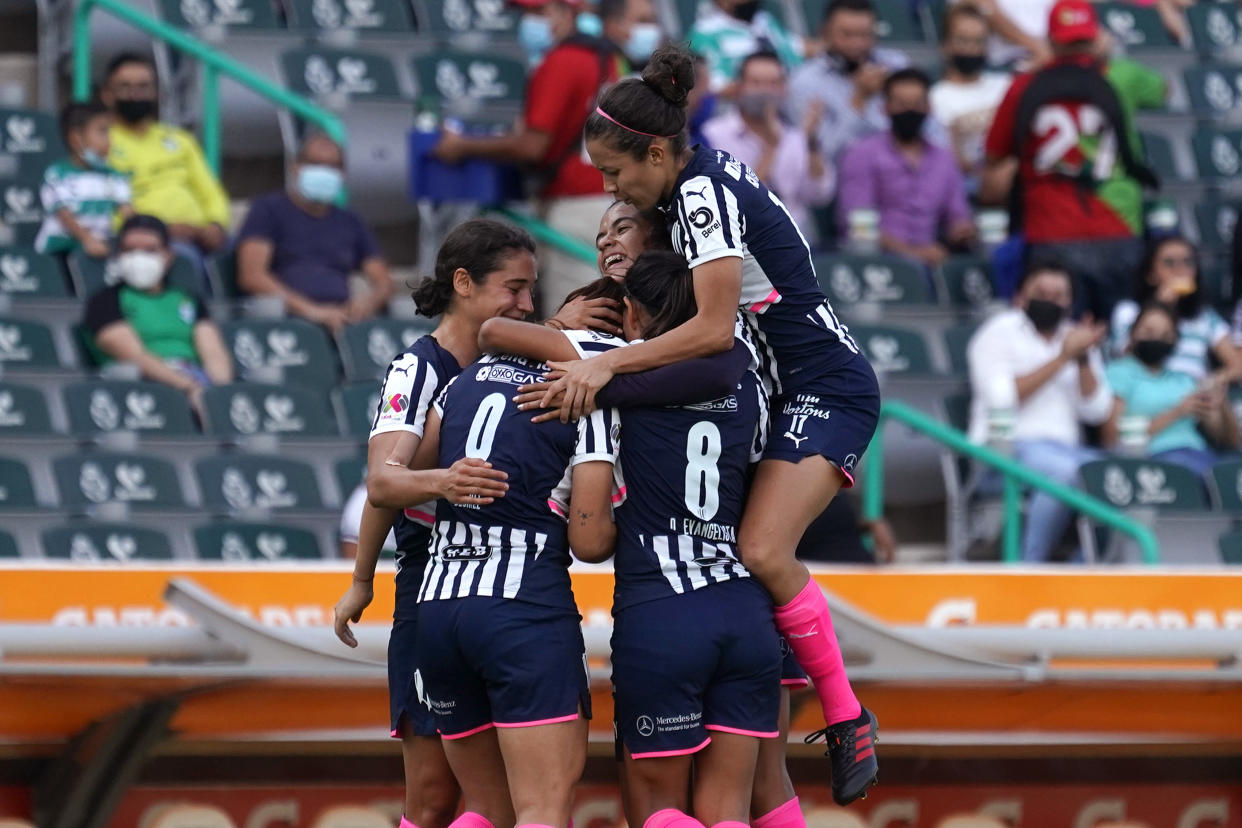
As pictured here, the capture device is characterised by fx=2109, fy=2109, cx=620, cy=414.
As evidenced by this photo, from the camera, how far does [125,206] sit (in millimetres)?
9195

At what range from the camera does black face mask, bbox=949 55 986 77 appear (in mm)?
11172

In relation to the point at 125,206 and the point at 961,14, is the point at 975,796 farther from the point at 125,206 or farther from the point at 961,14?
the point at 961,14

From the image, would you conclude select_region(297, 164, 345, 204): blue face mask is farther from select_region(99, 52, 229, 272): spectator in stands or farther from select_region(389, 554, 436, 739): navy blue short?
select_region(389, 554, 436, 739): navy blue short

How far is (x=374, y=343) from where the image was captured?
9.22 meters

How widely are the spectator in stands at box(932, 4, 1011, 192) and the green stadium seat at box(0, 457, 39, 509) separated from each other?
16.9 ft

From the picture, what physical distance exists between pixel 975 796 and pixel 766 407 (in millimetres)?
1822

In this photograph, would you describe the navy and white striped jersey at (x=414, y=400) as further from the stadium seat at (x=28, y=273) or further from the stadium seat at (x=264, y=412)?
the stadium seat at (x=28, y=273)

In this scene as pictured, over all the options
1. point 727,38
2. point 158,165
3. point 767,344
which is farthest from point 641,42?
point 767,344

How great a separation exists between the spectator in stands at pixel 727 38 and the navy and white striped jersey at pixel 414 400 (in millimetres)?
5739

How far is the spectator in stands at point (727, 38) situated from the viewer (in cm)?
1076

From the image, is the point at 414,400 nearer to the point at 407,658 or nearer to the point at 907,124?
the point at 407,658

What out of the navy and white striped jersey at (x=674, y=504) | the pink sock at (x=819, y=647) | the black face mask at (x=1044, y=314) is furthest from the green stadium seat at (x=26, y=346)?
the pink sock at (x=819, y=647)

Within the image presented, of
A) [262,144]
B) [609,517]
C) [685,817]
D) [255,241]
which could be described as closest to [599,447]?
[609,517]

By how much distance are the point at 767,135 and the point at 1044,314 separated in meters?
1.64
